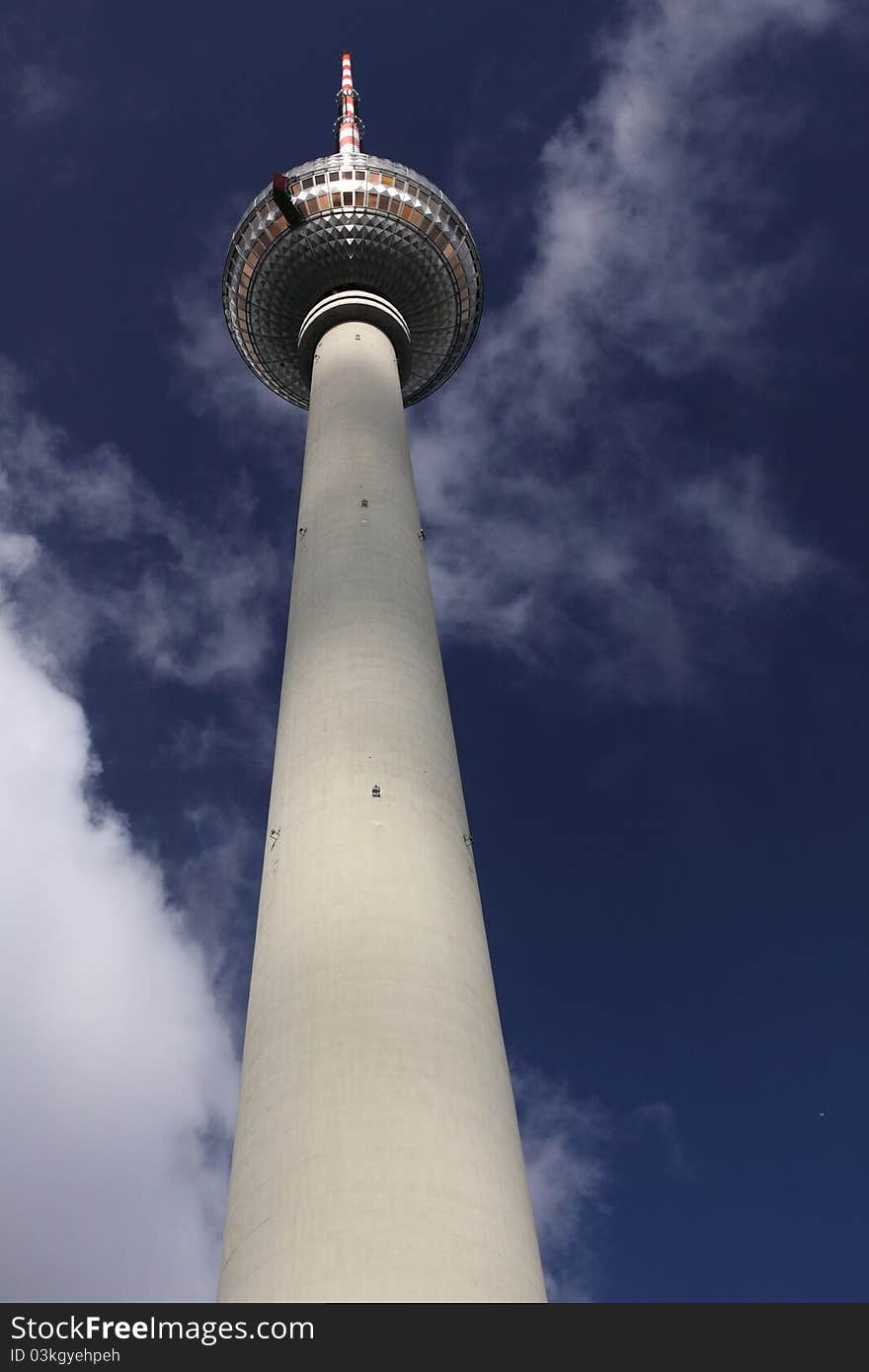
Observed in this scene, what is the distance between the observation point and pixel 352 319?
47531mm

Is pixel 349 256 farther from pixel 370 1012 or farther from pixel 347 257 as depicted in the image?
pixel 370 1012

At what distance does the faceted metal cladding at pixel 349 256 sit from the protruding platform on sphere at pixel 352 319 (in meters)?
1.20

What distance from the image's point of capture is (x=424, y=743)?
27047mm

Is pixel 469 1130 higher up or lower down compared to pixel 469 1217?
higher up

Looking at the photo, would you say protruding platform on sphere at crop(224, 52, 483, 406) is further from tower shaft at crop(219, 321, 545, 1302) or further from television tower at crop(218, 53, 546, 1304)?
tower shaft at crop(219, 321, 545, 1302)

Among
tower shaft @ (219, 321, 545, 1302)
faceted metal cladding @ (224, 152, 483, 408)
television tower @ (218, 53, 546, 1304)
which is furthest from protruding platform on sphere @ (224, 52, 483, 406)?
tower shaft @ (219, 321, 545, 1302)

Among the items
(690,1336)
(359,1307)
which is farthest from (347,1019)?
(690,1336)

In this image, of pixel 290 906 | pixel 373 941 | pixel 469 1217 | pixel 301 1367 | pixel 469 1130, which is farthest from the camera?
pixel 290 906

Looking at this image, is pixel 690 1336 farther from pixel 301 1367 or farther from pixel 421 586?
pixel 421 586

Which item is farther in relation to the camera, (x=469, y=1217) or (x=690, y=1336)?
(x=469, y=1217)

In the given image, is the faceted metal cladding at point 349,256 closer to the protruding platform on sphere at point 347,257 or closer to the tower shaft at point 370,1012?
the protruding platform on sphere at point 347,257

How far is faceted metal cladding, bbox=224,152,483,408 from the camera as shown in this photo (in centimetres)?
4866

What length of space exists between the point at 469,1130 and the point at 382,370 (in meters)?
31.7

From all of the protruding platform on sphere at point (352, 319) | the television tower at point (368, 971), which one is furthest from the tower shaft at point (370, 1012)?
the protruding platform on sphere at point (352, 319)
